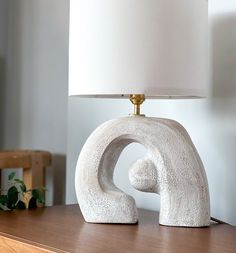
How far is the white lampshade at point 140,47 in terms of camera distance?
1090 mm

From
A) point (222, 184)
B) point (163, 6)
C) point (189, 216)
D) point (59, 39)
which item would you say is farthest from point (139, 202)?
point (59, 39)

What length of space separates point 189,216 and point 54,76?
1.01 metres

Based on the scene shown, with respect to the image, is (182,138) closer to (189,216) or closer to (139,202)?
(189,216)

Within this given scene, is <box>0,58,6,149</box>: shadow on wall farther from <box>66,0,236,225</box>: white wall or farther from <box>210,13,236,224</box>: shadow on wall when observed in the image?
<box>210,13,236,224</box>: shadow on wall

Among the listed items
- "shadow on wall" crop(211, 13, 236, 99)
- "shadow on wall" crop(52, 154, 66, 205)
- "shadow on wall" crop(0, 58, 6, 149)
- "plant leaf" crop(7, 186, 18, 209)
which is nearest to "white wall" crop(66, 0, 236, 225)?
"shadow on wall" crop(211, 13, 236, 99)

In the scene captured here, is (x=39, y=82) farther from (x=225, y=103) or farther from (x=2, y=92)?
(x=225, y=103)

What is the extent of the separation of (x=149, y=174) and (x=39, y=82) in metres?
1.01

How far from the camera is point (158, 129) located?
3.79 ft

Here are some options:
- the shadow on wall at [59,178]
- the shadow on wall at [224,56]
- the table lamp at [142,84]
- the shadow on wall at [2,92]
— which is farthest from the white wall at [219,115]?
the shadow on wall at [2,92]

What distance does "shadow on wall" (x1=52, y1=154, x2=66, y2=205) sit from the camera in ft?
6.42

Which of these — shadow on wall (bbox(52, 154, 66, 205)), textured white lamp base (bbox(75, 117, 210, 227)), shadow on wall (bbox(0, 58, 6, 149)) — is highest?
shadow on wall (bbox(0, 58, 6, 149))

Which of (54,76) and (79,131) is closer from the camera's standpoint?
(79,131)

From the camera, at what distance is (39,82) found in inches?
81.7

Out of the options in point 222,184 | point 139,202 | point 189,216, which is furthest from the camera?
point 139,202
